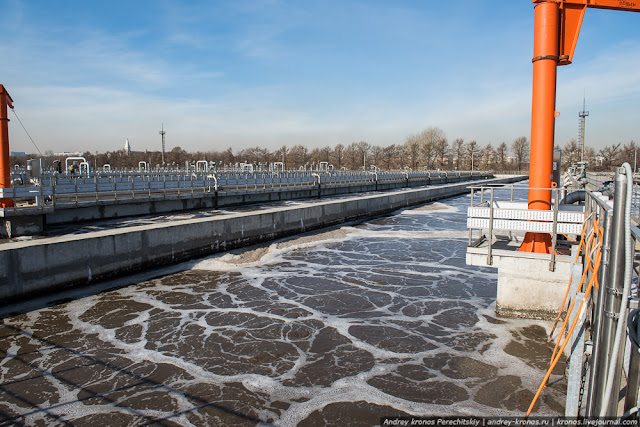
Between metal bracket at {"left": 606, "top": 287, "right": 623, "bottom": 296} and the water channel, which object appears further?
the water channel

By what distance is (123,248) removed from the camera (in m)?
13.0

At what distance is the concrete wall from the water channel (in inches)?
37.6

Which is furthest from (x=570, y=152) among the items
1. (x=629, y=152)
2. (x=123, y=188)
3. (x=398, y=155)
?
(x=123, y=188)

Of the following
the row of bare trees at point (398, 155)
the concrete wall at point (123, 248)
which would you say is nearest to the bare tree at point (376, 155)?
the row of bare trees at point (398, 155)

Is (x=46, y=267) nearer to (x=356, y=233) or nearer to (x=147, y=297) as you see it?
(x=147, y=297)

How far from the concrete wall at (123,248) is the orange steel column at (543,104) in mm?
10839

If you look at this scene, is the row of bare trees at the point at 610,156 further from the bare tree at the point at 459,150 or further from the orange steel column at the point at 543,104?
the orange steel column at the point at 543,104

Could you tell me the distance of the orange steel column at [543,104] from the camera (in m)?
8.66

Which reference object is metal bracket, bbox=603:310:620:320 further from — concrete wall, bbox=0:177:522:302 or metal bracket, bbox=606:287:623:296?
concrete wall, bbox=0:177:522:302

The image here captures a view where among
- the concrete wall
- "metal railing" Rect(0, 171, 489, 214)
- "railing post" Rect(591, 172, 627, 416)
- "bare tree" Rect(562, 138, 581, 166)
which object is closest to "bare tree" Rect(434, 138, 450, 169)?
"bare tree" Rect(562, 138, 581, 166)

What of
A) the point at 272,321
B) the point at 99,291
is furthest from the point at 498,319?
the point at 99,291

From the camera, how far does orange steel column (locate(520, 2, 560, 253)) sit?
866 centimetres

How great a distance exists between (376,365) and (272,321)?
2.95 m

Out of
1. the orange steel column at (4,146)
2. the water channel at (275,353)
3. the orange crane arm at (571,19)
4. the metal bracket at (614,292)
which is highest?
the orange crane arm at (571,19)
